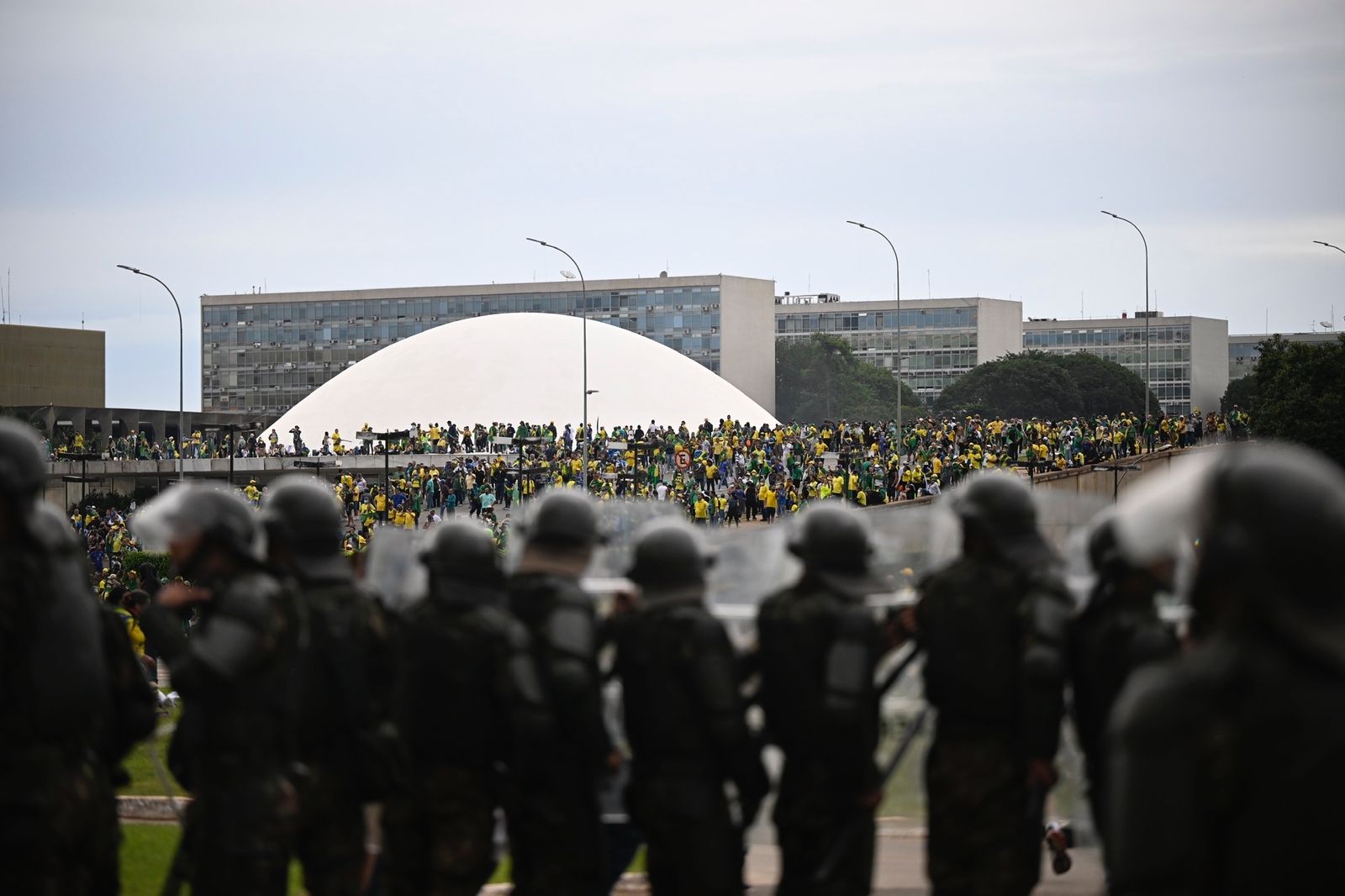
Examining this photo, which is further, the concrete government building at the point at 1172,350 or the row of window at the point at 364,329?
the concrete government building at the point at 1172,350

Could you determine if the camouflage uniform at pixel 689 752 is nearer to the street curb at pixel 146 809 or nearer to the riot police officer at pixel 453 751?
the riot police officer at pixel 453 751

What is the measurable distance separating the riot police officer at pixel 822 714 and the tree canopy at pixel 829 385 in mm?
100925

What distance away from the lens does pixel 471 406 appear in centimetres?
7906

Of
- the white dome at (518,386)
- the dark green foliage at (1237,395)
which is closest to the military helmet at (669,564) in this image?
the white dome at (518,386)

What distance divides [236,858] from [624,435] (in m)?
43.1

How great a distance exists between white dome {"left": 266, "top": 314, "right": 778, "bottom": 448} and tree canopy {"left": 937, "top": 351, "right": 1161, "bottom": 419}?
18.6 metres

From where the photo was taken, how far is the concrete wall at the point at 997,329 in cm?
11638

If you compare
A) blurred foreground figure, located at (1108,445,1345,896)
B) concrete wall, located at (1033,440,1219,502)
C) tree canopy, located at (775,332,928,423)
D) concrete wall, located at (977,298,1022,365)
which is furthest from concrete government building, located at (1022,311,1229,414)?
blurred foreground figure, located at (1108,445,1345,896)

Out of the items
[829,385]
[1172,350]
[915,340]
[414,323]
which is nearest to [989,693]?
[829,385]

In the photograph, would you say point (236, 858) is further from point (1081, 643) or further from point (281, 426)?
point (281, 426)

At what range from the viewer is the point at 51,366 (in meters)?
97.1

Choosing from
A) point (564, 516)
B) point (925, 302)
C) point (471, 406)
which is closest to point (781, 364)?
point (925, 302)

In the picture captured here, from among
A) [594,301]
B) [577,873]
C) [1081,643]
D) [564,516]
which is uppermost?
[594,301]

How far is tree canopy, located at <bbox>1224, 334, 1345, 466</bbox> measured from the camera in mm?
46125
